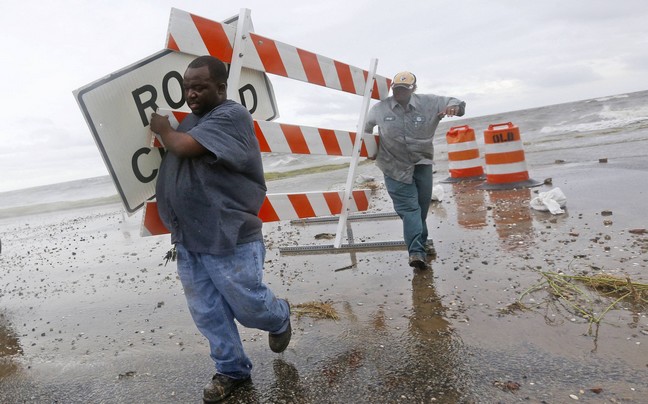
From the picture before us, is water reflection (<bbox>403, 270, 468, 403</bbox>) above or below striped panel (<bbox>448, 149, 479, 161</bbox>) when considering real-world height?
below

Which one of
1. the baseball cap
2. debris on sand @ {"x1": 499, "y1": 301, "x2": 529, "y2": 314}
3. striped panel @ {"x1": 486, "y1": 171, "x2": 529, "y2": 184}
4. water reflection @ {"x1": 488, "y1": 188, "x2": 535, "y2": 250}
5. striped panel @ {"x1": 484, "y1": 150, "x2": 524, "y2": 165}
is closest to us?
debris on sand @ {"x1": 499, "y1": 301, "x2": 529, "y2": 314}

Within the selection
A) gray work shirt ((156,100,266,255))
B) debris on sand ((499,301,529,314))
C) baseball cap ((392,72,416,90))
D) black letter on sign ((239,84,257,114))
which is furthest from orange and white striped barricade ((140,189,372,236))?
debris on sand ((499,301,529,314))

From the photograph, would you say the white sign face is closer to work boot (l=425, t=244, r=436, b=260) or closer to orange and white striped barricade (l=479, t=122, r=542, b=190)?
work boot (l=425, t=244, r=436, b=260)

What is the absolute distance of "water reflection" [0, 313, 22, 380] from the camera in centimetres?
326

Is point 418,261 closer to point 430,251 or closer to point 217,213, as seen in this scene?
point 430,251

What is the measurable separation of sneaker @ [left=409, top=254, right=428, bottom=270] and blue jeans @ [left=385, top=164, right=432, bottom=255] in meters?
0.05

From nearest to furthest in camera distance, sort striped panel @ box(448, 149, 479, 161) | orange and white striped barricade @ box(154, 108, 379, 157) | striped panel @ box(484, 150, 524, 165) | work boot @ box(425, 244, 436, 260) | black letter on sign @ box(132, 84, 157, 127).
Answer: black letter on sign @ box(132, 84, 157, 127) < orange and white striped barricade @ box(154, 108, 379, 157) < work boot @ box(425, 244, 436, 260) < striped panel @ box(484, 150, 524, 165) < striped panel @ box(448, 149, 479, 161)

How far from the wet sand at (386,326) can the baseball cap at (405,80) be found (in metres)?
1.80

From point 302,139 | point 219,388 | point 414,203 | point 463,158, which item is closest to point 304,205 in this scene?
point 302,139

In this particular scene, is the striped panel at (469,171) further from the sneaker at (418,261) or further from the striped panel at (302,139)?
the sneaker at (418,261)

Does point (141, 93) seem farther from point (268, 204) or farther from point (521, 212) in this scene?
point (521, 212)

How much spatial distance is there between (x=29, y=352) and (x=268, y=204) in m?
2.20

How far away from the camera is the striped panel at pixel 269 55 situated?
120 inches

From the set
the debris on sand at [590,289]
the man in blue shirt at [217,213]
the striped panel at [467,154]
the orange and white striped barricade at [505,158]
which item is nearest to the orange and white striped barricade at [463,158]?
the striped panel at [467,154]
